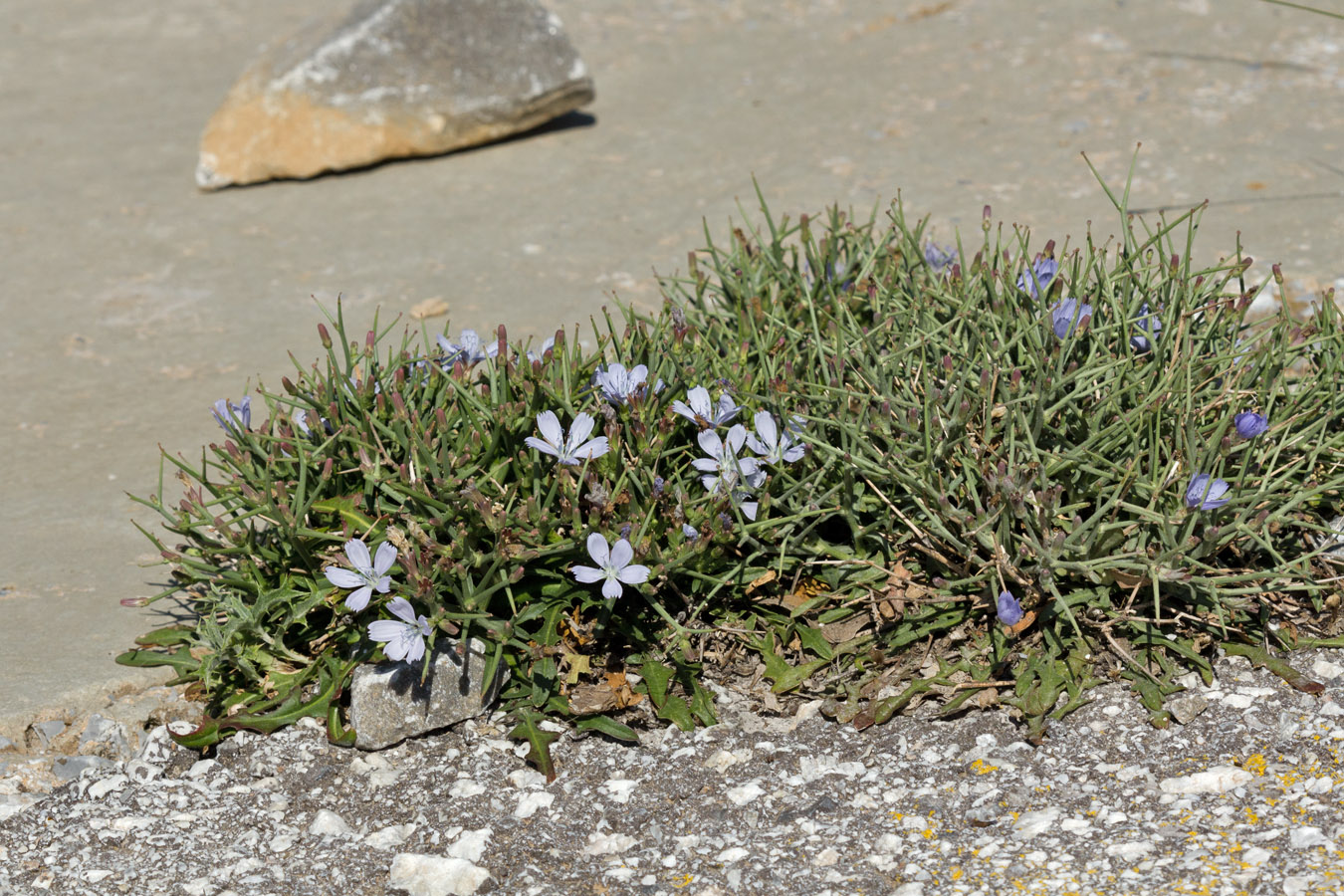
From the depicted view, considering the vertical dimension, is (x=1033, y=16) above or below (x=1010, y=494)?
above

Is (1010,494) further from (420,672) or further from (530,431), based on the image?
(420,672)

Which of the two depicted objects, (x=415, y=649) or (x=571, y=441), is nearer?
(x=415, y=649)

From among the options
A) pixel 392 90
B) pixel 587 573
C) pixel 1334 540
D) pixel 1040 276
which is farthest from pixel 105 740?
pixel 392 90

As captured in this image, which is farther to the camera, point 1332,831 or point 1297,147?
point 1297,147

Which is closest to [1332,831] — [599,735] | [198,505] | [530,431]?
[599,735]

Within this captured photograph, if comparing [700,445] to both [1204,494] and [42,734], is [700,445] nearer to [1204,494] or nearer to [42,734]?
[1204,494]

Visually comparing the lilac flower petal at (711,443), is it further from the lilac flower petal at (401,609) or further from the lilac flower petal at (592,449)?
the lilac flower petal at (401,609)

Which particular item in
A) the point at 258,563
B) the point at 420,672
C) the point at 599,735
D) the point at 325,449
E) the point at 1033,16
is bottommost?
the point at 599,735
